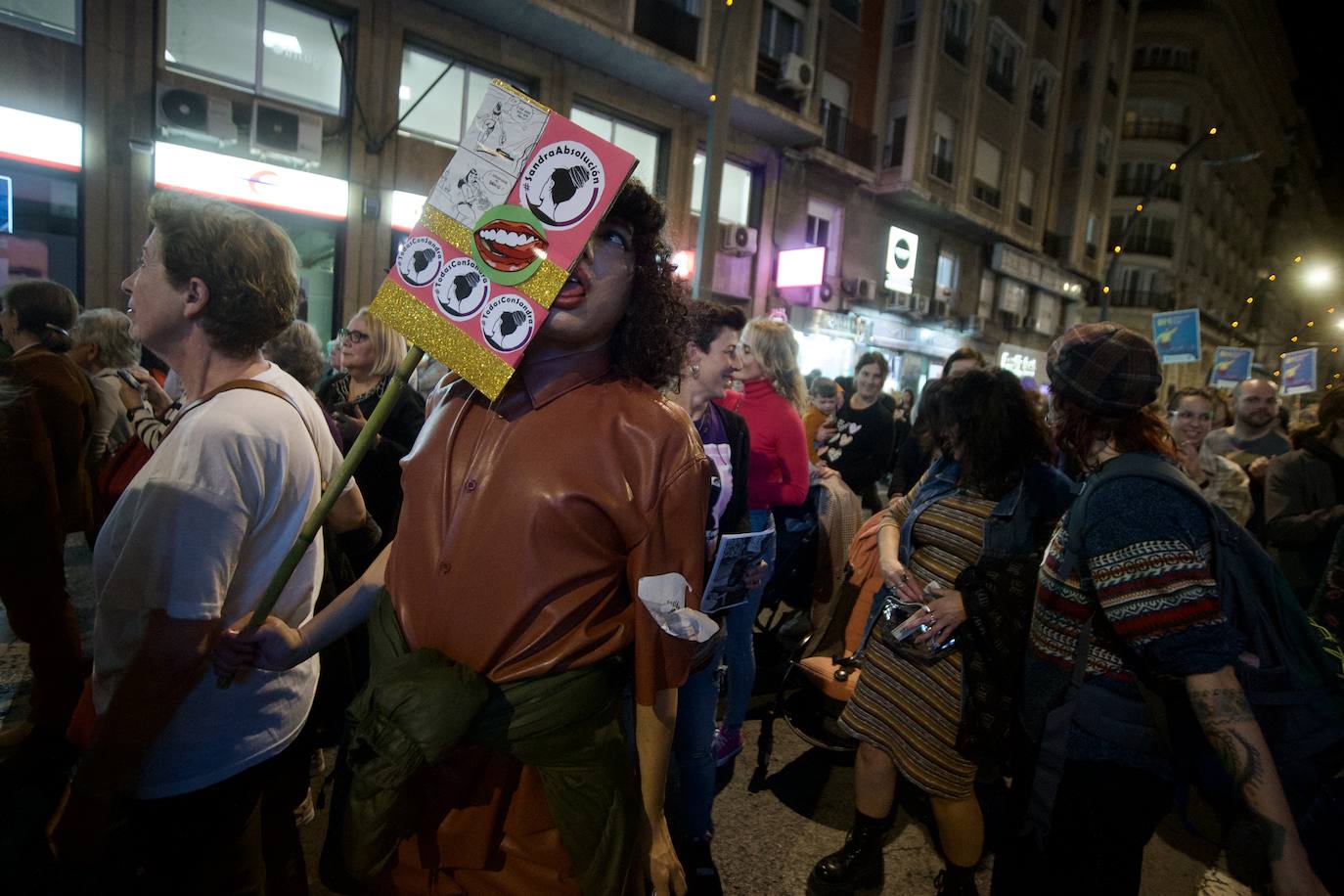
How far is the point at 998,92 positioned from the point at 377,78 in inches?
796

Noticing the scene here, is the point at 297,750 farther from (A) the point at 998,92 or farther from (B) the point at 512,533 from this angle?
(A) the point at 998,92

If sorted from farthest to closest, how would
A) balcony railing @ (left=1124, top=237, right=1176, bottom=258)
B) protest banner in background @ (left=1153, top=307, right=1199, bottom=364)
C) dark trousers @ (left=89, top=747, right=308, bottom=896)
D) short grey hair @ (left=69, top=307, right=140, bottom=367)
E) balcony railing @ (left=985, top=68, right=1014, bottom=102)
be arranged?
balcony railing @ (left=1124, top=237, right=1176, bottom=258)
balcony railing @ (left=985, top=68, right=1014, bottom=102)
protest banner in background @ (left=1153, top=307, right=1199, bottom=364)
short grey hair @ (left=69, top=307, right=140, bottom=367)
dark trousers @ (left=89, top=747, right=308, bottom=896)

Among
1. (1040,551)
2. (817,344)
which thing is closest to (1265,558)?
(1040,551)

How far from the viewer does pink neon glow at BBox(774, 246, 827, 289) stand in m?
15.8

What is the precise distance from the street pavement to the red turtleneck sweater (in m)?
1.39

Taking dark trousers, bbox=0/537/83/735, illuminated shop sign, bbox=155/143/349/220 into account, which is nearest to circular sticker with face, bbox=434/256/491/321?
dark trousers, bbox=0/537/83/735

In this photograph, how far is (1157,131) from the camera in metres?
34.6

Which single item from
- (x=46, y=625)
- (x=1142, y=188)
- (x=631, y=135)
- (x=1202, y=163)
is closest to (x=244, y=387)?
(x=46, y=625)

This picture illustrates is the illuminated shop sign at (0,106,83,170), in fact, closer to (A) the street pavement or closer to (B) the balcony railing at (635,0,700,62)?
(A) the street pavement

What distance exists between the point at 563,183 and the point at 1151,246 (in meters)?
44.2

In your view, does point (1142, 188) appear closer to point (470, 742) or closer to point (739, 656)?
point (739, 656)

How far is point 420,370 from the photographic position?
4.52 metres

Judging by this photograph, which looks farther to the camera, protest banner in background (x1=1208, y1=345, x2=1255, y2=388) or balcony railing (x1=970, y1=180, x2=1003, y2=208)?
balcony railing (x1=970, y1=180, x2=1003, y2=208)

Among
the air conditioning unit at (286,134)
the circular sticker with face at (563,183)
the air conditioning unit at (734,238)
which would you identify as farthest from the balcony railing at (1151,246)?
the circular sticker with face at (563,183)
